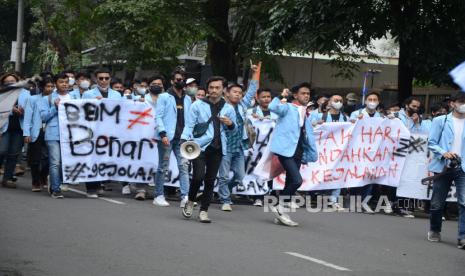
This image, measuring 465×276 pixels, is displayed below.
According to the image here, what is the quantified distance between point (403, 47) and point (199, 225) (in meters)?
9.65

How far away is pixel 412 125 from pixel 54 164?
566cm

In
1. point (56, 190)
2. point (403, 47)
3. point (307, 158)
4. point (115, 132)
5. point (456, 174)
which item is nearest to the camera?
point (456, 174)

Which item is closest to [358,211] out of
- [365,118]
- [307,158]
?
[365,118]

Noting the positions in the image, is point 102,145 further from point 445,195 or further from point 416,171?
point 445,195

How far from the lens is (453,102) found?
10508 mm

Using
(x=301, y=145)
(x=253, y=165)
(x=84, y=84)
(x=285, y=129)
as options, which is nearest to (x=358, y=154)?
(x=253, y=165)

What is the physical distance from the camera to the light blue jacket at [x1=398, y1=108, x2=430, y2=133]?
1407 centimetres

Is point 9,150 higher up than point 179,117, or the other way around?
point 179,117

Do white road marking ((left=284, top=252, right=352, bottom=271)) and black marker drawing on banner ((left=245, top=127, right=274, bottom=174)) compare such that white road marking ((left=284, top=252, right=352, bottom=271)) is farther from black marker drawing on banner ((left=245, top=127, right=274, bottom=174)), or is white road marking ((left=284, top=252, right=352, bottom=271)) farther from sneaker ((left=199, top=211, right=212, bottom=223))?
black marker drawing on banner ((left=245, top=127, right=274, bottom=174))

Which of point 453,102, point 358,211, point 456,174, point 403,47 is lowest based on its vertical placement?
point 358,211

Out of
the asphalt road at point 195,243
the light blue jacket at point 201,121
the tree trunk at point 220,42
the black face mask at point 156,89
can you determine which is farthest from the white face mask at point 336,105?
the tree trunk at point 220,42

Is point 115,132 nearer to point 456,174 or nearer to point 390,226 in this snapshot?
point 390,226

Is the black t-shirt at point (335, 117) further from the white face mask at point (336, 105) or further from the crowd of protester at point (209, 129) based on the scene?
the white face mask at point (336, 105)

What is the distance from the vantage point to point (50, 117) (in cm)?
1298
